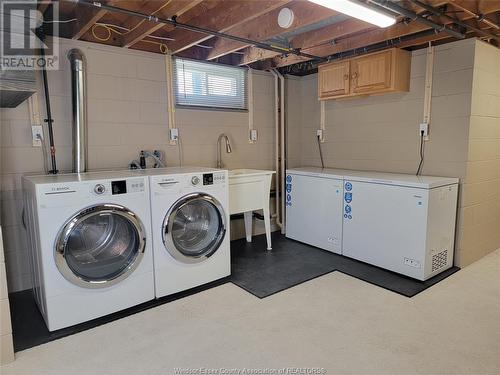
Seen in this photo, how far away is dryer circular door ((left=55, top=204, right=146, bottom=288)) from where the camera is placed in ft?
7.54

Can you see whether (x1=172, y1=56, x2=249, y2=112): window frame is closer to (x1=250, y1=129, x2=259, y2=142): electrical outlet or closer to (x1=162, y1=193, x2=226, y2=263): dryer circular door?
(x1=250, y1=129, x2=259, y2=142): electrical outlet

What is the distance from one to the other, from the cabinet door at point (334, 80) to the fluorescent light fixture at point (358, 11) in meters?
1.29

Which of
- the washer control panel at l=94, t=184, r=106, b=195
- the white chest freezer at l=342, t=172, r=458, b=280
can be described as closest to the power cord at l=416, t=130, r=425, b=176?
the white chest freezer at l=342, t=172, r=458, b=280

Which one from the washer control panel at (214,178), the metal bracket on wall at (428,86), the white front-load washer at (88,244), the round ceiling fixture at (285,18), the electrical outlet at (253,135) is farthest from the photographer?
the electrical outlet at (253,135)

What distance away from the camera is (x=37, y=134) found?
2.89 metres

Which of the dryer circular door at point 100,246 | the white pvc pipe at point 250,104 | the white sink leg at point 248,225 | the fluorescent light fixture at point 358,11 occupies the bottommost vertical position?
the white sink leg at point 248,225

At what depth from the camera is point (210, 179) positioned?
294 cm

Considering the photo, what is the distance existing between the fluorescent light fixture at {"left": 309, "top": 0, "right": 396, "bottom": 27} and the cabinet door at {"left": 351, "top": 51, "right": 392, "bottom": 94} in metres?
0.99

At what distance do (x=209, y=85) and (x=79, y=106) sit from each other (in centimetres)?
152

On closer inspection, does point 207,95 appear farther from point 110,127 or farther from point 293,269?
point 293,269

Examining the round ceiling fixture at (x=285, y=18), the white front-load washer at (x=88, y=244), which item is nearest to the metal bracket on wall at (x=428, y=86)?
the round ceiling fixture at (x=285, y=18)

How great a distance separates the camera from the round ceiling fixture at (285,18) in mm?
2662

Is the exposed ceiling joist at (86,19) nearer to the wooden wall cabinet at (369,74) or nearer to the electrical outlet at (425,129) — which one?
the wooden wall cabinet at (369,74)

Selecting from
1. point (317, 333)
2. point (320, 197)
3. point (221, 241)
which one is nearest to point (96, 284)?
point (221, 241)
